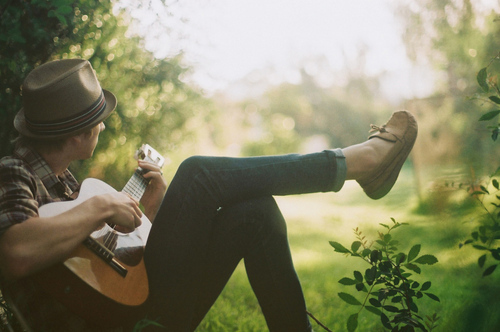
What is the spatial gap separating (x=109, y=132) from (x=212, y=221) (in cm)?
143

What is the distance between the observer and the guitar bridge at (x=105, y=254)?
3.61 feet

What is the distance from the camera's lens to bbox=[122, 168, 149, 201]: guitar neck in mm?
1443

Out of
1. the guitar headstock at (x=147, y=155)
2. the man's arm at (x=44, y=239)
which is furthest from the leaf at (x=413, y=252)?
the guitar headstock at (x=147, y=155)

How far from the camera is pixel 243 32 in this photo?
280 centimetres

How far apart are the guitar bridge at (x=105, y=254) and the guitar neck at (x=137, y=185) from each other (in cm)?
32

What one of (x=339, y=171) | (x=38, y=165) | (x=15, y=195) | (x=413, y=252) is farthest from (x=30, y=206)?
(x=413, y=252)

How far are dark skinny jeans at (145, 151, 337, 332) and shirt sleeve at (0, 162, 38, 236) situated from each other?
1.16ft

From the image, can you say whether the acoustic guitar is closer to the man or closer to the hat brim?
the man

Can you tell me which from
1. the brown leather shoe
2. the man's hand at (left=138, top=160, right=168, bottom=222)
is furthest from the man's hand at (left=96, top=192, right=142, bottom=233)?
the brown leather shoe

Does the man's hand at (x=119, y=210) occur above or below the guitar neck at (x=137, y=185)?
above

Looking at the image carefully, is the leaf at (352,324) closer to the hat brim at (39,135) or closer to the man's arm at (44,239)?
the man's arm at (44,239)

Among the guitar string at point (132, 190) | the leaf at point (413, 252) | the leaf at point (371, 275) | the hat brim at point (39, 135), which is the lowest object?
the guitar string at point (132, 190)

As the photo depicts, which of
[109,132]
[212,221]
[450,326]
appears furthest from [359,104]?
[212,221]

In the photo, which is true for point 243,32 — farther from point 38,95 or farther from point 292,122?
point 292,122
